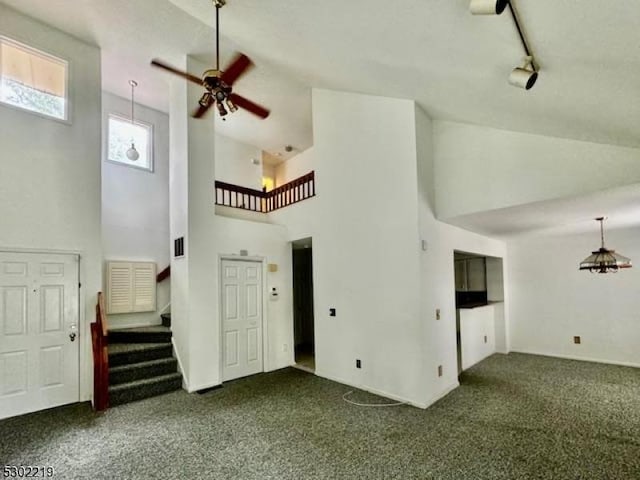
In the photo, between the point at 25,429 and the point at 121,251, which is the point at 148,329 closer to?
the point at 121,251

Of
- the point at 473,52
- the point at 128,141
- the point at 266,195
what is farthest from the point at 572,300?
the point at 128,141

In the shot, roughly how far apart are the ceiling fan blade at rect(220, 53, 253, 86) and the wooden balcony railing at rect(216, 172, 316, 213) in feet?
8.24

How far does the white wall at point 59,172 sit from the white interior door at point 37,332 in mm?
131

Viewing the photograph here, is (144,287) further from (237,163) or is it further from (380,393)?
(380,393)

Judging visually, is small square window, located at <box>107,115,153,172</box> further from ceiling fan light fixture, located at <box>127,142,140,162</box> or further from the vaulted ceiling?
the vaulted ceiling

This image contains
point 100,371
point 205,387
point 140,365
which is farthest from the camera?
point 205,387

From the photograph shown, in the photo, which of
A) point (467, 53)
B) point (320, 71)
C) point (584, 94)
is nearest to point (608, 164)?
point (584, 94)

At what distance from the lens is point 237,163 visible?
7602 millimetres

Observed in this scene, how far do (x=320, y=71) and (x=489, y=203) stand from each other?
2.69 meters

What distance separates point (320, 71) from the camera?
13.8 feet

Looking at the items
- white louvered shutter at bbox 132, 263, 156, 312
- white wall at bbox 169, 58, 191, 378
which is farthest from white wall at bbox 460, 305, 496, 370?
white louvered shutter at bbox 132, 263, 156, 312

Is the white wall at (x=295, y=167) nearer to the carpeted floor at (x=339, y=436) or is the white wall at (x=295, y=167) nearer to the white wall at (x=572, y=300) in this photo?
the white wall at (x=572, y=300)

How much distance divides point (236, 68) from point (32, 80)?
3265 millimetres

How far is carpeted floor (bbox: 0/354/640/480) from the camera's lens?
2.63 metres
